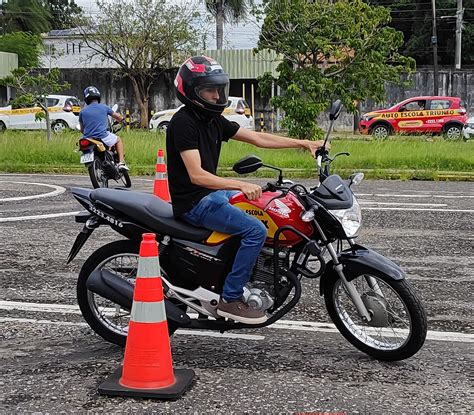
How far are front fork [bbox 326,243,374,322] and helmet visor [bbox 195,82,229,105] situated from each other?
1.16 meters

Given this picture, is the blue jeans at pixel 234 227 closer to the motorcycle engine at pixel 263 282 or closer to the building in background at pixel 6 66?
the motorcycle engine at pixel 263 282

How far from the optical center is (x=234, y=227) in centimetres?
467

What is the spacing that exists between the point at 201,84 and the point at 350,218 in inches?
49.4

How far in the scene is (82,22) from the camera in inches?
1699

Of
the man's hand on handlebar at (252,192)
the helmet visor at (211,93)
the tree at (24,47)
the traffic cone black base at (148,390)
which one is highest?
the tree at (24,47)

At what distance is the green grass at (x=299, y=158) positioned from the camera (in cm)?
1667

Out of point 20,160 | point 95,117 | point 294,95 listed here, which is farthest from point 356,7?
point 95,117

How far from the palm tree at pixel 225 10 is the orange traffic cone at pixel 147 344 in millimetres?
50367

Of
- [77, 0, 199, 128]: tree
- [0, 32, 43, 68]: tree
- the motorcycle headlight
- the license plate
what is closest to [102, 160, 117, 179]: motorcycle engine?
the license plate

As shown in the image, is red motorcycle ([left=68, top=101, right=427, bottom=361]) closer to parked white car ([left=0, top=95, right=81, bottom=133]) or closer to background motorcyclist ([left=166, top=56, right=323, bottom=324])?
background motorcyclist ([left=166, top=56, right=323, bottom=324])

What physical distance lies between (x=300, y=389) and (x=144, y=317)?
100 cm

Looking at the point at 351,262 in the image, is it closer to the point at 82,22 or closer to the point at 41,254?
the point at 41,254

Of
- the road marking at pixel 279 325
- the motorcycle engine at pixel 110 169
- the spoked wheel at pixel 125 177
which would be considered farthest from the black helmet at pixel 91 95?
the road marking at pixel 279 325

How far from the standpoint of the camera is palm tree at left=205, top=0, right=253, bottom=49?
54.2 metres
